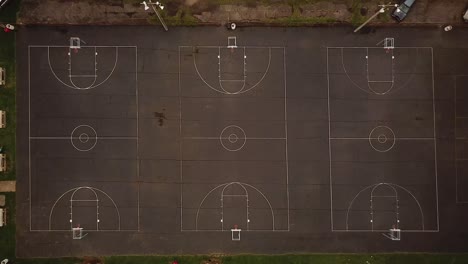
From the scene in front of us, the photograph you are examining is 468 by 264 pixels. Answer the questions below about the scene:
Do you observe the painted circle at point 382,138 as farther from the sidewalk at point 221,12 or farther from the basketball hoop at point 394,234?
the sidewalk at point 221,12

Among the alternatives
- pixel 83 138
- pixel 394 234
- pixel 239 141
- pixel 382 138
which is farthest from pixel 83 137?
pixel 394 234

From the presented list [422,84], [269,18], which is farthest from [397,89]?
[269,18]

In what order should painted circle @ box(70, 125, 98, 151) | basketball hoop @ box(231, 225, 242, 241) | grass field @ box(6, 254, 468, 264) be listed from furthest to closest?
1. painted circle @ box(70, 125, 98, 151)
2. basketball hoop @ box(231, 225, 242, 241)
3. grass field @ box(6, 254, 468, 264)

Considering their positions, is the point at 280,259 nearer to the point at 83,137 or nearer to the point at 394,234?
the point at 394,234

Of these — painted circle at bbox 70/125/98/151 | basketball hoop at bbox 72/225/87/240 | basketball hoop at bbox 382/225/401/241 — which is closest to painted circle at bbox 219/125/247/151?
painted circle at bbox 70/125/98/151

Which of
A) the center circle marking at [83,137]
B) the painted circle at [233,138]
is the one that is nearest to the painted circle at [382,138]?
the painted circle at [233,138]

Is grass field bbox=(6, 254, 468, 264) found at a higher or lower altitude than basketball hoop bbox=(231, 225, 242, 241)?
lower

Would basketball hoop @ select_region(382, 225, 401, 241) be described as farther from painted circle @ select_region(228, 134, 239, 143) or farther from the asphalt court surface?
painted circle @ select_region(228, 134, 239, 143)
